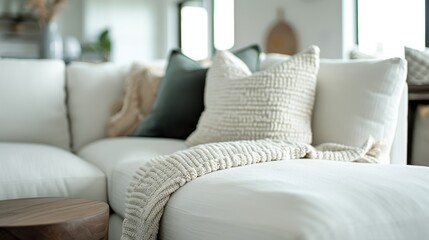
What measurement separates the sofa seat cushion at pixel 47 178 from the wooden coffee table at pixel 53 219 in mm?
368

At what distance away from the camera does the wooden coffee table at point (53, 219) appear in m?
1.14

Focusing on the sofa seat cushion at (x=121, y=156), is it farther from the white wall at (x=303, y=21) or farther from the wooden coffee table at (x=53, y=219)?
the white wall at (x=303, y=21)

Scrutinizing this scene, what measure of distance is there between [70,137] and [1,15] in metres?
6.05

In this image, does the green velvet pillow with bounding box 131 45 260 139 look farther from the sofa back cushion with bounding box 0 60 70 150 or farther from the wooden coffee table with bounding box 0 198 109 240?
the wooden coffee table with bounding box 0 198 109 240

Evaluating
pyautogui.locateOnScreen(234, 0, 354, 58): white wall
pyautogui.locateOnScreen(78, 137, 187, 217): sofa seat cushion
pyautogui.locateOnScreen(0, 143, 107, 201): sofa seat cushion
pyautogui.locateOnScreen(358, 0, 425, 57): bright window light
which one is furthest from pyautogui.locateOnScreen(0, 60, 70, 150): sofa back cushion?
pyautogui.locateOnScreen(234, 0, 354, 58): white wall

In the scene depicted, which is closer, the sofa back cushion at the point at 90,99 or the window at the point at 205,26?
the sofa back cushion at the point at 90,99

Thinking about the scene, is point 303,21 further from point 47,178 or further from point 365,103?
point 47,178

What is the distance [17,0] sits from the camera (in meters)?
8.20

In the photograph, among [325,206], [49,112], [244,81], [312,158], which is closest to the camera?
[325,206]

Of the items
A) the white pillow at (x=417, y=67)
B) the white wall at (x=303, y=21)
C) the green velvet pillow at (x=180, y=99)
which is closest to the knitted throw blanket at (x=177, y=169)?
the white pillow at (x=417, y=67)

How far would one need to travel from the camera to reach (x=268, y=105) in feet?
6.00

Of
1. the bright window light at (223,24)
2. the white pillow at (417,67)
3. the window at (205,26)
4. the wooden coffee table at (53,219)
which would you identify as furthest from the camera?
the window at (205,26)

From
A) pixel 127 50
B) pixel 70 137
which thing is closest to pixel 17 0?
pixel 127 50

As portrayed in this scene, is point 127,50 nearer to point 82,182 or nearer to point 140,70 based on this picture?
point 140,70
